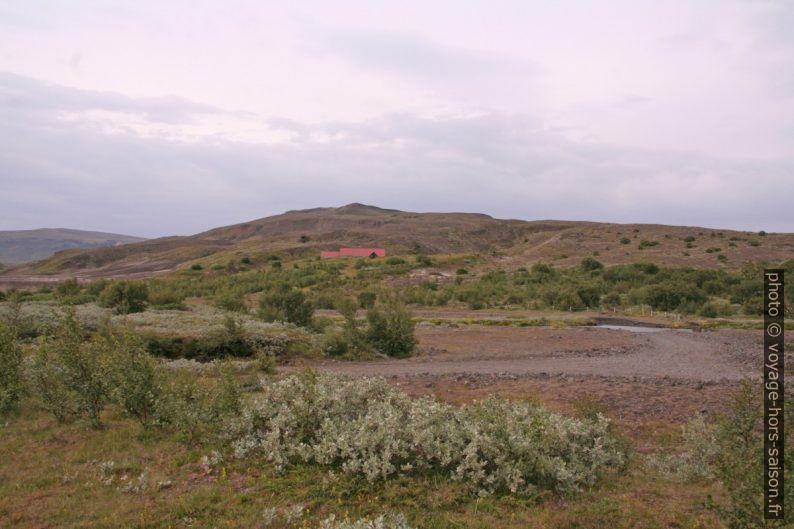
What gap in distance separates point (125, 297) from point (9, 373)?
691 inches

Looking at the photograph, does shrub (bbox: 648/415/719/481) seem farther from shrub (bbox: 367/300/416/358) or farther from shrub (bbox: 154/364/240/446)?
shrub (bbox: 367/300/416/358)

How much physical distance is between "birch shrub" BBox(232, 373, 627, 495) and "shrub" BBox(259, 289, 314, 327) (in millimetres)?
16433

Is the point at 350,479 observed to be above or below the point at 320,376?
below

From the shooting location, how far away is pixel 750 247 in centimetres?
5869

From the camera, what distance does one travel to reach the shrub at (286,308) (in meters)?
24.3

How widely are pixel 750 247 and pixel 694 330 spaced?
40730 millimetres

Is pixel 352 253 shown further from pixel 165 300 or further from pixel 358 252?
pixel 165 300

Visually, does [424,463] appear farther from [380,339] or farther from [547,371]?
[380,339]

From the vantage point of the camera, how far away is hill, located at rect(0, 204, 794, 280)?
5888cm

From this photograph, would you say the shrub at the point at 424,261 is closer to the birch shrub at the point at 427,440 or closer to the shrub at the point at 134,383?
the shrub at the point at 134,383

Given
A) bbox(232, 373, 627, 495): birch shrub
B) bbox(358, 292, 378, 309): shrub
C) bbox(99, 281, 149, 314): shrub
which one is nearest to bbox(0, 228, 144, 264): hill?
bbox(358, 292, 378, 309): shrub

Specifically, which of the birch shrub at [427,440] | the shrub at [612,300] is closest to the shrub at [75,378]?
the birch shrub at [427,440]

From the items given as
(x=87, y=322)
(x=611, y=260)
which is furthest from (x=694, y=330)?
(x=611, y=260)

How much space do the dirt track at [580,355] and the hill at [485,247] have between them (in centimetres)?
3330
